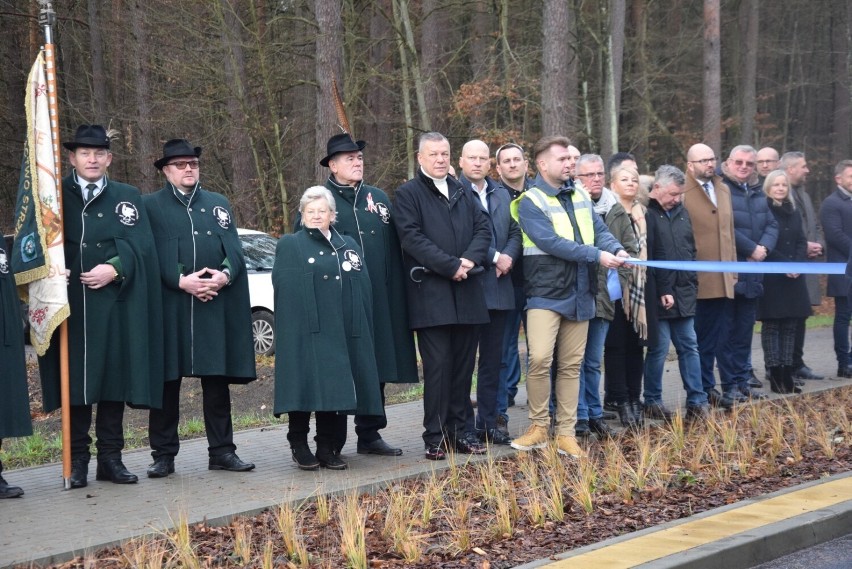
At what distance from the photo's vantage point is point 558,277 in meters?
8.46

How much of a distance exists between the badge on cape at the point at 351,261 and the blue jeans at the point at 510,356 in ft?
4.93

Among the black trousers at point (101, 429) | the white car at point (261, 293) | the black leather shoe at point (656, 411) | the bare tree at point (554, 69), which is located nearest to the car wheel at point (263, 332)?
the white car at point (261, 293)

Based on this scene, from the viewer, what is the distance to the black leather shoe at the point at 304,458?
805 centimetres

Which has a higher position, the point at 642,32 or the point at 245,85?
the point at 642,32

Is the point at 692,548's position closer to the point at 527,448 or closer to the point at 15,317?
the point at 527,448

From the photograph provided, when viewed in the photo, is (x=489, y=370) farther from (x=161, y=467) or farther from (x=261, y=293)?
(x=261, y=293)

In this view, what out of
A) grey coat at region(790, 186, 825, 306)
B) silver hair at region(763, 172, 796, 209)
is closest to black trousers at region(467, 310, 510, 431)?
silver hair at region(763, 172, 796, 209)

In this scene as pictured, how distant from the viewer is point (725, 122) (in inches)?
1347

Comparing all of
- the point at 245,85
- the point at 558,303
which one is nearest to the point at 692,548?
the point at 558,303

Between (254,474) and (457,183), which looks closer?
(254,474)

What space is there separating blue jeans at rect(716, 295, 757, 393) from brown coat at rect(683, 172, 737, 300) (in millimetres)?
499

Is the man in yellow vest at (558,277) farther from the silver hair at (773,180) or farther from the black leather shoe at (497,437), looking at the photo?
the silver hair at (773,180)

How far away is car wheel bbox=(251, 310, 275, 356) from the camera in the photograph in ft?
53.2

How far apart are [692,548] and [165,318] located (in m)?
3.72
